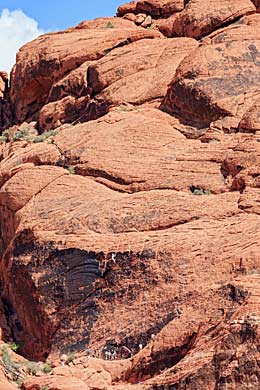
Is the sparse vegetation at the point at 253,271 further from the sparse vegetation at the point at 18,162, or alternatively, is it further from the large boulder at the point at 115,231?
the sparse vegetation at the point at 18,162

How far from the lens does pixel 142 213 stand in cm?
2959

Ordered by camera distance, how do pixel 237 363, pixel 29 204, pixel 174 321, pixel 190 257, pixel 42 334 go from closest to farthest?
pixel 237 363 → pixel 174 321 → pixel 190 257 → pixel 42 334 → pixel 29 204

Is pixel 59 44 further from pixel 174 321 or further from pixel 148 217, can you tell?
pixel 174 321

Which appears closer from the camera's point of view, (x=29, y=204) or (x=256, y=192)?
(x=256, y=192)

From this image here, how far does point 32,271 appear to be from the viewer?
99.5 ft

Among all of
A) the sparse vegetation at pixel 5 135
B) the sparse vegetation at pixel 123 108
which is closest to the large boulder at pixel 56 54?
the sparse vegetation at pixel 5 135

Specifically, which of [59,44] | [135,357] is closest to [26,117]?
[59,44]

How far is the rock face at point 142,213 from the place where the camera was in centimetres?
2514

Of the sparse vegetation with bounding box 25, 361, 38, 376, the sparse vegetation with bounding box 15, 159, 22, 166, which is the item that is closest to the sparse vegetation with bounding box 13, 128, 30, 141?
the sparse vegetation with bounding box 15, 159, 22, 166

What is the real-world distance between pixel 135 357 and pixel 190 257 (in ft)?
10.9

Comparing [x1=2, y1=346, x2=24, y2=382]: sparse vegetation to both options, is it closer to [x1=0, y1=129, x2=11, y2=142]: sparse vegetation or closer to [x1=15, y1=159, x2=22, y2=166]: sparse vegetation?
[x1=15, y1=159, x2=22, y2=166]: sparse vegetation

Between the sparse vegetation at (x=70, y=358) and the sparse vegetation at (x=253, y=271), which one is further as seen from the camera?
the sparse vegetation at (x=70, y=358)

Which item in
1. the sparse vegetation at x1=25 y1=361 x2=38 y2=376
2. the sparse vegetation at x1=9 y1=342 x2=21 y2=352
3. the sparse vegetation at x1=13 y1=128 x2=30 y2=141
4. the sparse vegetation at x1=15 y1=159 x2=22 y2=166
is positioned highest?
the sparse vegetation at x1=15 y1=159 x2=22 y2=166

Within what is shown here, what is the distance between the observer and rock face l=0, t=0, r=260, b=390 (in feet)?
82.5
